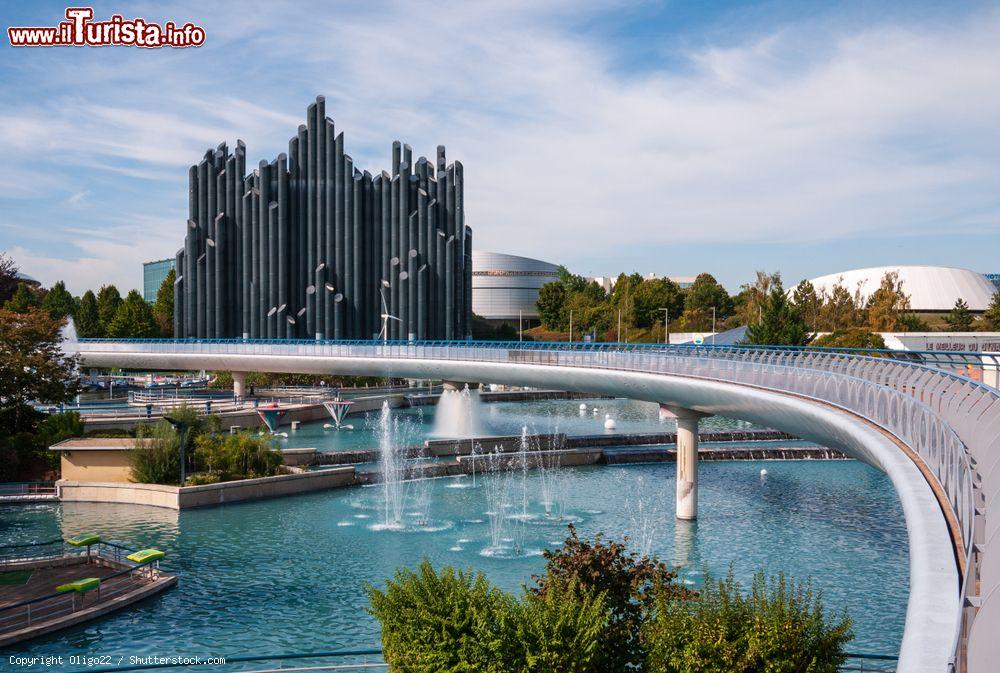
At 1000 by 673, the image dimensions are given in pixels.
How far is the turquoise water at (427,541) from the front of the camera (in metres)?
21.5

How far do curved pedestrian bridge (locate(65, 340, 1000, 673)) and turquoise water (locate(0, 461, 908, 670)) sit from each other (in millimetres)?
4367

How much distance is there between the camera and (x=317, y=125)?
93500mm

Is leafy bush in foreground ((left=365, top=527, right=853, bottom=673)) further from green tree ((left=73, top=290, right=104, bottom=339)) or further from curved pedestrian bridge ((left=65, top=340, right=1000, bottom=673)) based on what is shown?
green tree ((left=73, top=290, right=104, bottom=339))

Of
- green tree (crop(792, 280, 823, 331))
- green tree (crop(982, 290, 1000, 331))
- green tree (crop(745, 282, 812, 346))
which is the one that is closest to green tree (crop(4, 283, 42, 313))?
green tree (crop(745, 282, 812, 346))

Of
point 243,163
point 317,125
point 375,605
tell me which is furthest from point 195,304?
point 375,605

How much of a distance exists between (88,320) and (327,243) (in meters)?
34.5

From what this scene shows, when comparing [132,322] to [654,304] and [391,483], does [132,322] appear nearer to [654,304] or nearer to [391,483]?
[654,304]

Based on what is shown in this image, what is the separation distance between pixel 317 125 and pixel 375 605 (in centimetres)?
8563

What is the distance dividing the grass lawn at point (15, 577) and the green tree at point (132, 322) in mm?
80891

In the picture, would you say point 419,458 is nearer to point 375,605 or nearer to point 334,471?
point 334,471

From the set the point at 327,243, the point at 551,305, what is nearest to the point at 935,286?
the point at 551,305

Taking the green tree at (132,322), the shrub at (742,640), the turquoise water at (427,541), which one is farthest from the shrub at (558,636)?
the green tree at (132,322)

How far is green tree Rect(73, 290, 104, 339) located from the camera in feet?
349

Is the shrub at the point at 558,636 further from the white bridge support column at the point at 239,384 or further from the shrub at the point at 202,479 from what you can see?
the white bridge support column at the point at 239,384
